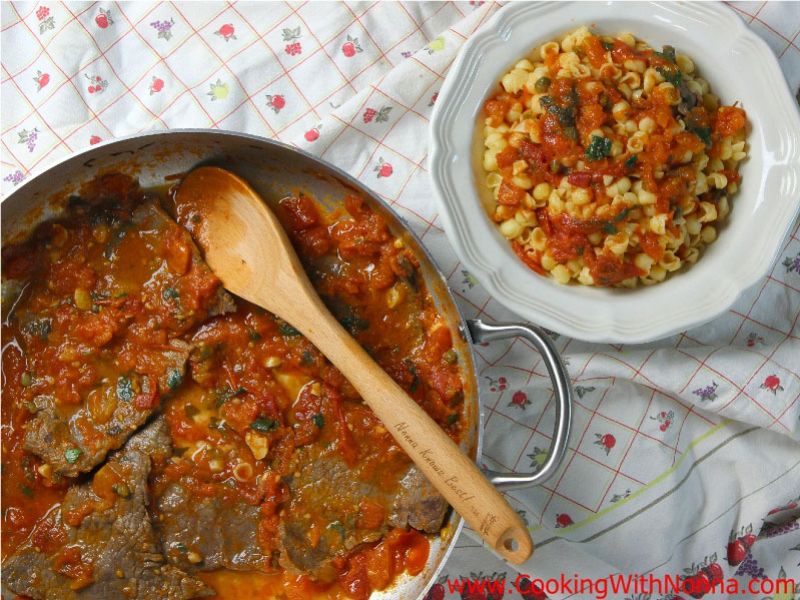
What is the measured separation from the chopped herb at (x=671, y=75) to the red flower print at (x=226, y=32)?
1983mm

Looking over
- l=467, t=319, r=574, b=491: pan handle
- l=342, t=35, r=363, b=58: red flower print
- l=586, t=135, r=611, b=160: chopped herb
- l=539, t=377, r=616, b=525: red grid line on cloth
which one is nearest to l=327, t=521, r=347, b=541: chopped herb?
l=467, t=319, r=574, b=491: pan handle

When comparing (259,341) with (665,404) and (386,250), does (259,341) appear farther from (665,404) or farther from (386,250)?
(665,404)

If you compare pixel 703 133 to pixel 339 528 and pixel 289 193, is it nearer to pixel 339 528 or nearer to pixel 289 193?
pixel 289 193

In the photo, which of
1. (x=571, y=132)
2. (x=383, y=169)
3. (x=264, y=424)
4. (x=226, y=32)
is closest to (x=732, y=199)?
(x=571, y=132)

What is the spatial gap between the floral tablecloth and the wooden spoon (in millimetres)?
508


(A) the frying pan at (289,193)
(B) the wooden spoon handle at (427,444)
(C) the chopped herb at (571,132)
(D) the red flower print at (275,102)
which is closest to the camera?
(B) the wooden spoon handle at (427,444)

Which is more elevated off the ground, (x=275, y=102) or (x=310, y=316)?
(x=275, y=102)

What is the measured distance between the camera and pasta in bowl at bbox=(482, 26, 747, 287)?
3.21 meters

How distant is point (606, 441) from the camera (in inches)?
144

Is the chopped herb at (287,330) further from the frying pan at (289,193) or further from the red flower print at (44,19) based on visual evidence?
the red flower print at (44,19)

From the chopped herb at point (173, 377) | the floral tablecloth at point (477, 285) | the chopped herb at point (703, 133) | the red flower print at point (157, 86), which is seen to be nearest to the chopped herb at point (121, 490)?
the chopped herb at point (173, 377)

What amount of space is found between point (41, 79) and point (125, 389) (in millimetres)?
1632

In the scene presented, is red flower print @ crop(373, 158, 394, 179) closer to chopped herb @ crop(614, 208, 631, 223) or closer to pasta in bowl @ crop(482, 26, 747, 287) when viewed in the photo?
pasta in bowl @ crop(482, 26, 747, 287)

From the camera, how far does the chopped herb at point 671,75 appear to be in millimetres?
3219
